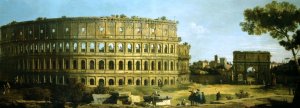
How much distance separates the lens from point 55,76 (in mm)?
46906

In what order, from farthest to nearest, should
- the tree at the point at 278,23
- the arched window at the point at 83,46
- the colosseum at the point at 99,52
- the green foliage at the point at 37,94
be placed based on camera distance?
the arched window at the point at 83,46 < the colosseum at the point at 99,52 < the green foliage at the point at 37,94 < the tree at the point at 278,23

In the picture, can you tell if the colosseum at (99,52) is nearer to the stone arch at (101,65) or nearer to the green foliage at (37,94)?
the stone arch at (101,65)

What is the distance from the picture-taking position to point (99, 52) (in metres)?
50.4

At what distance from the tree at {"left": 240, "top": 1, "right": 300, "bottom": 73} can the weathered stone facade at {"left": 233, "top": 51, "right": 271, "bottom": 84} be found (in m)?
3.63

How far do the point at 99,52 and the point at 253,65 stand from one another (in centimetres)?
1617

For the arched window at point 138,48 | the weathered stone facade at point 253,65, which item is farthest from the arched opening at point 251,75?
the arched window at point 138,48

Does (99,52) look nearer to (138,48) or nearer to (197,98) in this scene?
(138,48)

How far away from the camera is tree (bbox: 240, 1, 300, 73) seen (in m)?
33.2

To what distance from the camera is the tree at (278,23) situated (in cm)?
3322

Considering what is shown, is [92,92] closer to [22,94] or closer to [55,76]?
[22,94]

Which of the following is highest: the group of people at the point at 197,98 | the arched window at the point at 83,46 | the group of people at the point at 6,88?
the arched window at the point at 83,46

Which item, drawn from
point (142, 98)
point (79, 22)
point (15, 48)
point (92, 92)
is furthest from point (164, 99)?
point (15, 48)

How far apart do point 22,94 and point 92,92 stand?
5.55m

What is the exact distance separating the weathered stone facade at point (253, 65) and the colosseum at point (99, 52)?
7.01 metres
